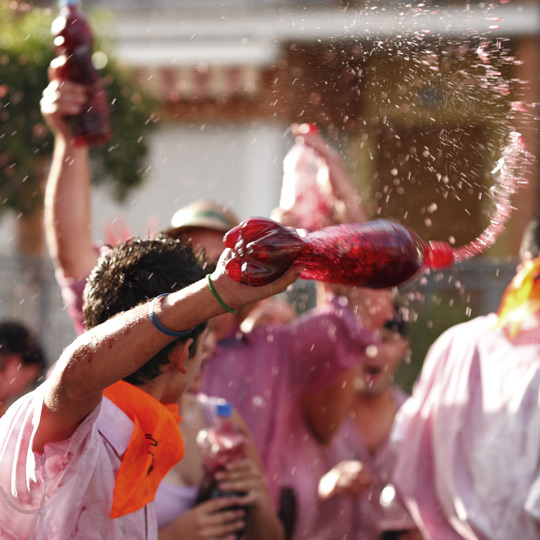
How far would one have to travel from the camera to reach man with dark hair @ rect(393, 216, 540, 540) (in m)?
2.67

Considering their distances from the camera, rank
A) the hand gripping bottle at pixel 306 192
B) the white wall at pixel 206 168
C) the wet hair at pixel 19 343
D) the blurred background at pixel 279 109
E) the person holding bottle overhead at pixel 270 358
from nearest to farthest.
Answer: the person holding bottle overhead at pixel 270 358, the hand gripping bottle at pixel 306 192, the wet hair at pixel 19 343, the blurred background at pixel 279 109, the white wall at pixel 206 168

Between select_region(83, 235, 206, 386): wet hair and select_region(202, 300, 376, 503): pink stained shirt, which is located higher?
select_region(83, 235, 206, 386): wet hair

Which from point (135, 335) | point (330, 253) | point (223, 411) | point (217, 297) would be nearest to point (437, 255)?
point (330, 253)

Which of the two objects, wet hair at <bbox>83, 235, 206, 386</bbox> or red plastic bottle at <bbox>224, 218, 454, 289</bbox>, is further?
wet hair at <bbox>83, 235, 206, 386</bbox>

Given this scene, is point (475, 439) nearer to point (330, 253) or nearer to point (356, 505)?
point (356, 505)

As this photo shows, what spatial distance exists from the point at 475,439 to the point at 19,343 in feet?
6.08

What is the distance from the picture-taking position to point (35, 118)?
23.0ft

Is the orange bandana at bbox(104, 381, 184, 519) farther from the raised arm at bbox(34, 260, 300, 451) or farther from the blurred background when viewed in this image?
the blurred background

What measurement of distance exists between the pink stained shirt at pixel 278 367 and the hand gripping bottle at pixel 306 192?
0.35 meters

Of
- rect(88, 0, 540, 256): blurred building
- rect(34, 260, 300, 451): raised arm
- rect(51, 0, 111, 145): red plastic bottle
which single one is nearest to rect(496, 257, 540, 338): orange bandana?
rect(51, 0, 111, 145): red plastic bottle

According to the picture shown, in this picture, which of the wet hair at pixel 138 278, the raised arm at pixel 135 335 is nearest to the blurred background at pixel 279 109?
the wet hair at pixel 138 278

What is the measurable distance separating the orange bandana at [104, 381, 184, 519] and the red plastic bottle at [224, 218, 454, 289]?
1.47 ft

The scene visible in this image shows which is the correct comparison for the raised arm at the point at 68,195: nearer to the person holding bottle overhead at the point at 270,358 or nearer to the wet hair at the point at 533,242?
the person holding bottle overhead at the point at 270,358

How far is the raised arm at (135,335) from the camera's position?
130 cm
